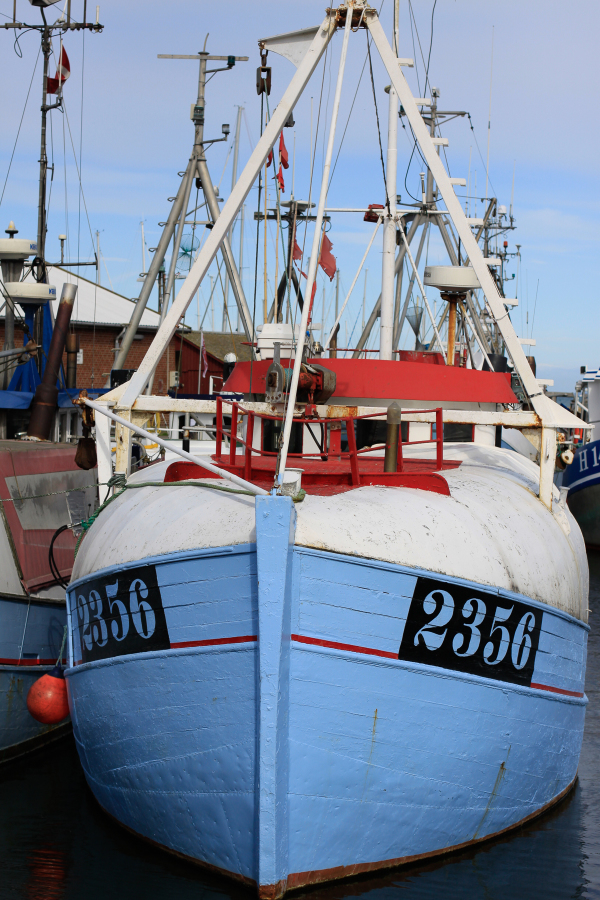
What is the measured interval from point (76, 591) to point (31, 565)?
288cm

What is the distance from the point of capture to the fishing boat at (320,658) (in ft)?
19.3

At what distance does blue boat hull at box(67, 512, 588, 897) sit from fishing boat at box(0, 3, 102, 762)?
2805mm

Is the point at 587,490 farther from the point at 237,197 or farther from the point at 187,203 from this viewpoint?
the point at 237,197

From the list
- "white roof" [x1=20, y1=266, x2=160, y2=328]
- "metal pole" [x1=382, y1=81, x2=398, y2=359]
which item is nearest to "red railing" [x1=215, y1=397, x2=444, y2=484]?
"metal pole" [x1=382, y1=81, x2=398, y2=359]

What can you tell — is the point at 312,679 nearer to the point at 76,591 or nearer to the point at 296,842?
the point at 296,842

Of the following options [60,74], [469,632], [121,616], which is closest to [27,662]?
[121,616]

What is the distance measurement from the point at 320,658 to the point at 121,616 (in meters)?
1.57

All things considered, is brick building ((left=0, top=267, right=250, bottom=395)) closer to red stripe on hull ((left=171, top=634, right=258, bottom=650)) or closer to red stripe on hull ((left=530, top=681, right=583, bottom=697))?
red stripe on hull ((left=530, top=681, right=583, bottom=697))

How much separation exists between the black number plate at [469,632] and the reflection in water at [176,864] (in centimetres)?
149

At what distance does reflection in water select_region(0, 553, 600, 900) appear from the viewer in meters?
6.50

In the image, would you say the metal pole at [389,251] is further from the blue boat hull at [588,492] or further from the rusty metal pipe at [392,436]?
the blue boat hull at [588,492]

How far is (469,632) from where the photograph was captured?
6.30 meters

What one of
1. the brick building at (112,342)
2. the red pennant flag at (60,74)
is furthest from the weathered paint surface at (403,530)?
the brick building at (112,342)

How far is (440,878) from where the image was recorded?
6.70 meters
